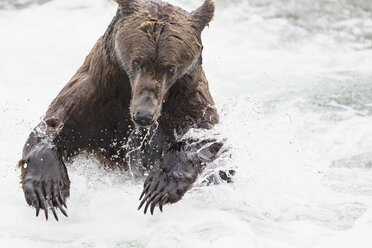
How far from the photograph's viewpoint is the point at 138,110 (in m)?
4.38

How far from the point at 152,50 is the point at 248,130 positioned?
5.72ft

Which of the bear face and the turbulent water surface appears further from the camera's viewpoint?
the turbulent water surface

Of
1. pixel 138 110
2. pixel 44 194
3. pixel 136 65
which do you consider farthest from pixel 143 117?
pixel 44 194

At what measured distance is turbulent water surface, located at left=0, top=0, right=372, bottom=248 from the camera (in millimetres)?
5141

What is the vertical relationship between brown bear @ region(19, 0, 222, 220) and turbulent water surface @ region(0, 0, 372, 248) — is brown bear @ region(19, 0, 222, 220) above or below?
above

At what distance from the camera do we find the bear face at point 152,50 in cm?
448

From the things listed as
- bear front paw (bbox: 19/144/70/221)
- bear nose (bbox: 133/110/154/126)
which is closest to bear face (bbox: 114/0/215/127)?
bear nose (bbox: 133/110/154/126)

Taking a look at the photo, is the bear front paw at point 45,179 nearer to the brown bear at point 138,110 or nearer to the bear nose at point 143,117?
the brown bear at point 138,110

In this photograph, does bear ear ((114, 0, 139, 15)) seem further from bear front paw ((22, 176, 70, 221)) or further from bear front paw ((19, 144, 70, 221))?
bear front paw ((22, 176, 70, 221))

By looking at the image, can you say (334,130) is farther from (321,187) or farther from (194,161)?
(194,161)

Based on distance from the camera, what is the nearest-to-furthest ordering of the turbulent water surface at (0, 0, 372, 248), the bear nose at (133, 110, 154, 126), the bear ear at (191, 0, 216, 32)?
the bear nose at (133, 110, 154, 126) → the bear ear at (191, 0, 216, 32) → the turbulent water surface at (0, 0, 372, 248)

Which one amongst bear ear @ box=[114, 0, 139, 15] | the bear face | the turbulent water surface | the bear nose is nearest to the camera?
the bear nose

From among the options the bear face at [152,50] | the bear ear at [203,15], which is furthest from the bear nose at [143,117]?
the bear ear at [203,15]

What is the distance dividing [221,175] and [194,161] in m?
0.74
